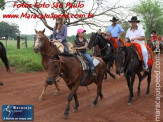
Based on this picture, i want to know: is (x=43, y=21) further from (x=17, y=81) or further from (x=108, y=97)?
(x=108, y=97)

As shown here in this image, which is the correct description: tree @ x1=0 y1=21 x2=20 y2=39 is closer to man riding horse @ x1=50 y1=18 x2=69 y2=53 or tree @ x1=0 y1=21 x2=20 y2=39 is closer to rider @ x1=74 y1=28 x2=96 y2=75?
man riding horse @ x1=50 y1=18 x2=69 y2=53

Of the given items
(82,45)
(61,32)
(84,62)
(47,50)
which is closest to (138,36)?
(82,45)

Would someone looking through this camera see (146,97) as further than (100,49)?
No

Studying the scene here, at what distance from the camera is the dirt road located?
17.1ft

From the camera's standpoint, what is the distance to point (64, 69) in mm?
5148

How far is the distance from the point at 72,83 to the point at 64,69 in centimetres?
52

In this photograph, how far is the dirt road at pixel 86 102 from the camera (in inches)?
205

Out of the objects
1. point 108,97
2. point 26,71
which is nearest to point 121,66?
point 108,97

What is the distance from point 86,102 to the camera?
657 centimetres

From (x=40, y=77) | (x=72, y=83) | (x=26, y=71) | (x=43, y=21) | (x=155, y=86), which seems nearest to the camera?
(x=72, y=83)

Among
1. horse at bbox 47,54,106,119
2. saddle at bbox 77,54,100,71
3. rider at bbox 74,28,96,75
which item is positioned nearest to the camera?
horse at bbox 47,54,106,119

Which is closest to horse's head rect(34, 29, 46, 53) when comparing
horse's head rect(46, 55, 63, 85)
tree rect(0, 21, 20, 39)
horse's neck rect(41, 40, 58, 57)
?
horse's neck rect(41, 40, 58, 57)

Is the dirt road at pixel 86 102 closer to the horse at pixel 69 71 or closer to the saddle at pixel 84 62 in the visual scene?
the horse at pixel 69 71

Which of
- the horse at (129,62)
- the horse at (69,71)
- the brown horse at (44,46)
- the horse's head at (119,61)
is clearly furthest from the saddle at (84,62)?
the brown horse at (44,46)
